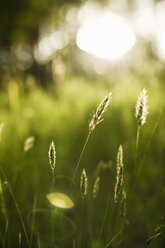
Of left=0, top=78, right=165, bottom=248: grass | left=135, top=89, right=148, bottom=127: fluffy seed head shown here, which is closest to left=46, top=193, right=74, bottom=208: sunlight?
left=0, top=78, right=165, bottom=248: grass

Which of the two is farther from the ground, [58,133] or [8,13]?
[8,13]

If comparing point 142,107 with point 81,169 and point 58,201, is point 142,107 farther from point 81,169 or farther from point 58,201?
point 81,169

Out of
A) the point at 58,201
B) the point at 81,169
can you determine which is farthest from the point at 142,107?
the point at 81,169

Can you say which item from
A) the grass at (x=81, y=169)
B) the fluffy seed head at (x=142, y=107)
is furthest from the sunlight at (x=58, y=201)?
the fluffy seed head at (x=142, y=107)

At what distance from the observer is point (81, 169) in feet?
5.82

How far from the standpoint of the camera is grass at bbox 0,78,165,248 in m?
0.94

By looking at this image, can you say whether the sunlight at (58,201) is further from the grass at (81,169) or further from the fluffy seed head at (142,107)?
Result: the fluffy seed head at (142,107)

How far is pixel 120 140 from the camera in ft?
5.95

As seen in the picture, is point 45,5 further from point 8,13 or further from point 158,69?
point 158,69

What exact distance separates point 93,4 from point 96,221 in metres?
7.76

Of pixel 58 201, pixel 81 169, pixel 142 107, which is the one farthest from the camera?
pixel 81 169

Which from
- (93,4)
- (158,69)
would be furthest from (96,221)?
(93,4)

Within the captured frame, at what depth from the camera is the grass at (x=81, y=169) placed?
3.10 ft

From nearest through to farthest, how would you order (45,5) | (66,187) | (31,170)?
(31,170) → (66,187) → (45,5)
